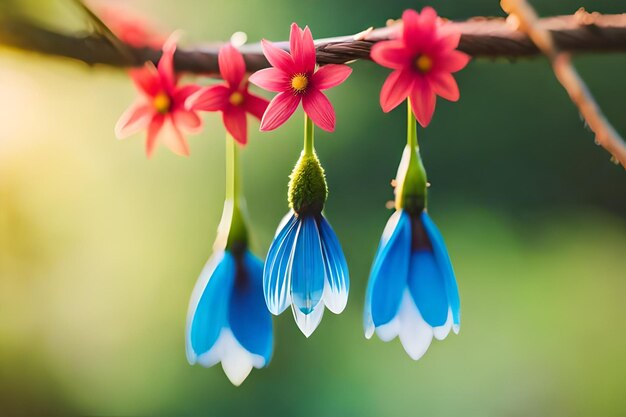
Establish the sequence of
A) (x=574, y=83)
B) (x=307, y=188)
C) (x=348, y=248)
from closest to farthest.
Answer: (x=574, y=83), (x=307, y=188), (x=348, y=248)

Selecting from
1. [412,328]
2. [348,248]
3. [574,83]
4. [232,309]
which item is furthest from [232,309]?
[348,248]

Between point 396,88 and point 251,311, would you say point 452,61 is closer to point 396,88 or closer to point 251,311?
point 396,88

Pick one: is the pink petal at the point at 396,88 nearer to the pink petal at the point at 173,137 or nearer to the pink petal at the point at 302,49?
the pink petal at the point at 302,49

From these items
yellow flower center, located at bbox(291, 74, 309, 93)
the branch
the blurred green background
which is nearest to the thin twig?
the branch

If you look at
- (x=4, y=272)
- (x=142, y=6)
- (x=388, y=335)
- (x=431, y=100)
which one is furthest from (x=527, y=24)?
(x=4, y=272)

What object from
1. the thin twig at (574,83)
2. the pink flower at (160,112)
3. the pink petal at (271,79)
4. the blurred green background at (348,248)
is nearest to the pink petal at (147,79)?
the pink flower at (160,112)

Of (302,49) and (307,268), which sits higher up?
(302,49)

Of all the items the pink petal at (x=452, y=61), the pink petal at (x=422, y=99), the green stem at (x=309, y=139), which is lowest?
the green stem at (x=309, y=139)
